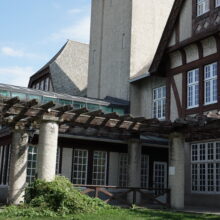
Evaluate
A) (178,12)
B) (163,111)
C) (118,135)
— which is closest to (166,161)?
(163,111)

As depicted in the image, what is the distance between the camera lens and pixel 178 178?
16953 millimetres

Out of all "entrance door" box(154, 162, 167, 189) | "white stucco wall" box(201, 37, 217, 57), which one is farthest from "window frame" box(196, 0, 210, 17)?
"entrance door" box(154, 162, 167, 189)

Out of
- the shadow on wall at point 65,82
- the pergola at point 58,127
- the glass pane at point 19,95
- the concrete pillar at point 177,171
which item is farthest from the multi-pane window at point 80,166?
the shadow on wall at point 65,82

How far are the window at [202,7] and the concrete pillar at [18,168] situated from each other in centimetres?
1012

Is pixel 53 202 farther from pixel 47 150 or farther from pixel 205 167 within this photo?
pixel 205 167

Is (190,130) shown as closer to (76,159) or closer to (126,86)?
(76,159)

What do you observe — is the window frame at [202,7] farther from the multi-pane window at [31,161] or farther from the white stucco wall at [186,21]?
the multi-pane window at [31,161]

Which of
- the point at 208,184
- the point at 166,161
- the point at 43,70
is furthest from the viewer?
the point at 43,70

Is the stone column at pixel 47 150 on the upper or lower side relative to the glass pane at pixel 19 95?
lower

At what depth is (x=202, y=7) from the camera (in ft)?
65.6

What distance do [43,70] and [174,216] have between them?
1006 inches

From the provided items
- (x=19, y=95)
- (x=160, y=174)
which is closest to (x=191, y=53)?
(x=160, y=174)

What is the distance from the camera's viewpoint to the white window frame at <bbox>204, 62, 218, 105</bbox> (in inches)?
750

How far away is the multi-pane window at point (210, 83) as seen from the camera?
1911cm
